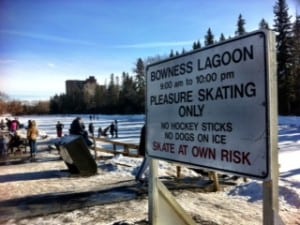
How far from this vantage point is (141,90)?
79875 mm

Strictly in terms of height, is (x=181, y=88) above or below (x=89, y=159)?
above

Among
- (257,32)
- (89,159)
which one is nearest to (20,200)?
(89,159)

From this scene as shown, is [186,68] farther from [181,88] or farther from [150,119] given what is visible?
[150,119]

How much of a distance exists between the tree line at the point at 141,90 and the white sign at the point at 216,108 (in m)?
7.61

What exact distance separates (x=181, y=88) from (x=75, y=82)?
10785 cm

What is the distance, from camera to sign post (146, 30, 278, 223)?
133 inches

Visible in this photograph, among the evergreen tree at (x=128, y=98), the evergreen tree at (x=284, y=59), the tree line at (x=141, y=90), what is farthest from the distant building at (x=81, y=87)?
the evergreen tree at (x=284, y=59)

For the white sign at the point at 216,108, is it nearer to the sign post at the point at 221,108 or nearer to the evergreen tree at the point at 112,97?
the sign post at the point at 221,108

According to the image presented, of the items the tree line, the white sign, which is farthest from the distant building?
the white sign

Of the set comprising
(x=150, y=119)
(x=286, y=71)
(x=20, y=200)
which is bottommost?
(x=20, y=200)

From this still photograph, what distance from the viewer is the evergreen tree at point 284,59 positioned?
48.6 meters

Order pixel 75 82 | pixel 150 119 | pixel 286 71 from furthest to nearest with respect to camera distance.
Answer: pixel 75 82 → pixel 286 71 → pixel 150 119

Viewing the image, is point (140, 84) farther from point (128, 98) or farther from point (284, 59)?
point (284, 59)

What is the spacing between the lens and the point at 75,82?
110250mm
